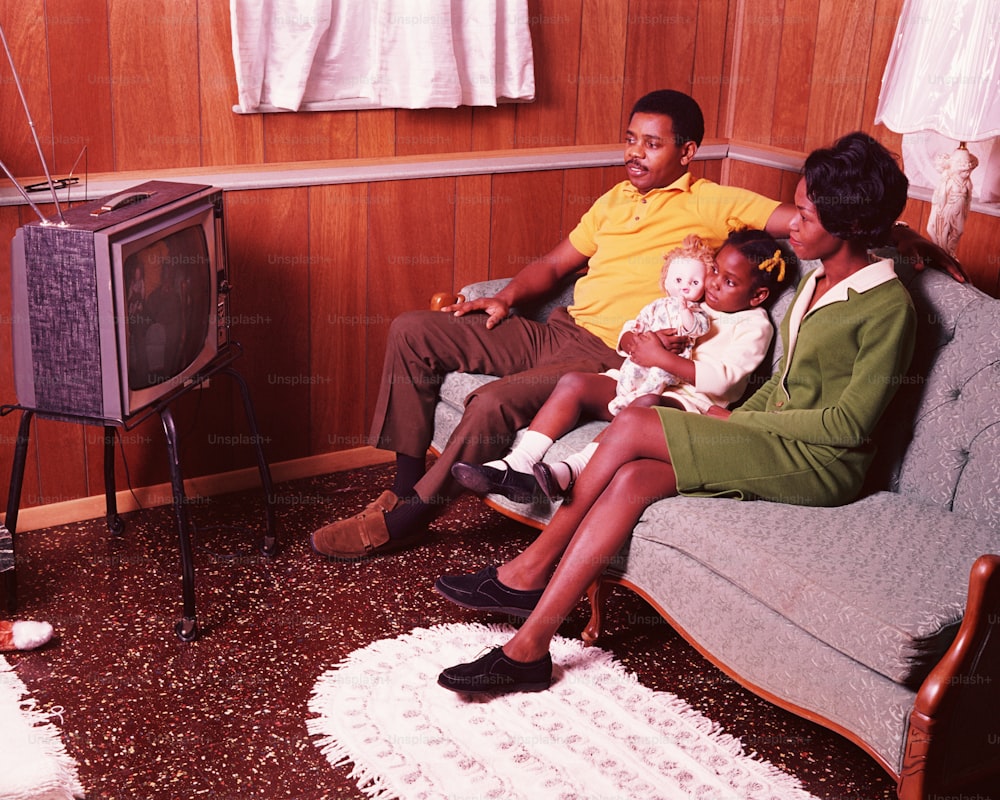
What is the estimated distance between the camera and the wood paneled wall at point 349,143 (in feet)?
8.86

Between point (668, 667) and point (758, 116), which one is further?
point (758, 116)

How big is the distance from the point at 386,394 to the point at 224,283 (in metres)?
0.50

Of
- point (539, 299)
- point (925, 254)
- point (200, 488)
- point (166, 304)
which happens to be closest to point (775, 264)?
point (925, 254)

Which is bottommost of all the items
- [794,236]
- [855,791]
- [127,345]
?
[855,791]

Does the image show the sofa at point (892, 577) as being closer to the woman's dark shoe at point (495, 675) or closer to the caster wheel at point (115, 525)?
the woman's dark shoe at point (495, 675)

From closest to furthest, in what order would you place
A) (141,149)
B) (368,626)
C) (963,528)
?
1. (963,528)
2. (368,626)
3. (141,149)

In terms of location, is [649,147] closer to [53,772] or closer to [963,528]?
[963,528]

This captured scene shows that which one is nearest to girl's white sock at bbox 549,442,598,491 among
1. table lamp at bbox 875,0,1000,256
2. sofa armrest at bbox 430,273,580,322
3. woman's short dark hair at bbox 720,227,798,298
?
woman's short dark hair at bbox 720,227,798,298

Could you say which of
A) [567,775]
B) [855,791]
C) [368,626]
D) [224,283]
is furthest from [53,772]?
[855,791]

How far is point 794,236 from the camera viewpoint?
7.60 feet

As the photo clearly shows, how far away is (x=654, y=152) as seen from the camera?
282cm

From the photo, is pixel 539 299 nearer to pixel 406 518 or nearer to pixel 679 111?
pixel 679 111

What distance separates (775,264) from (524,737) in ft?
4.19

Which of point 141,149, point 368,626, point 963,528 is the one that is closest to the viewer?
point 963,528
